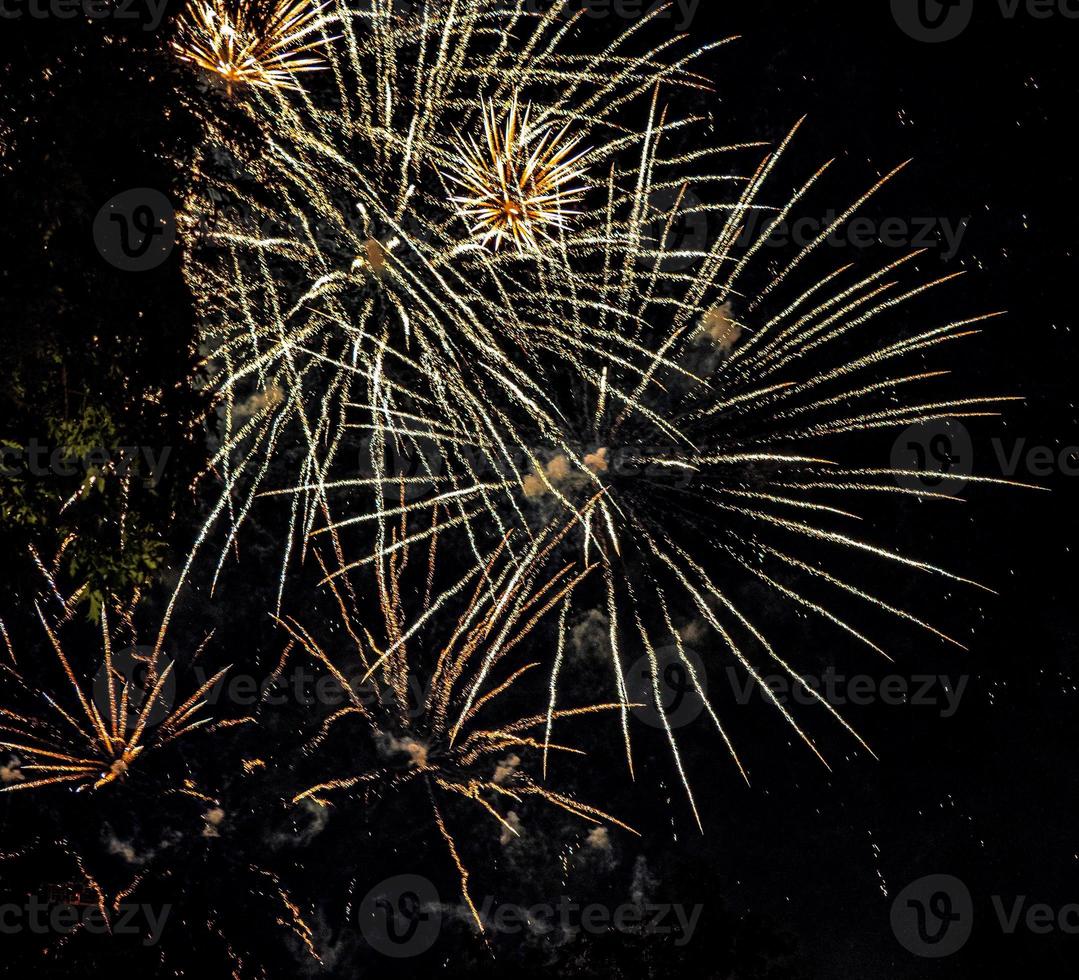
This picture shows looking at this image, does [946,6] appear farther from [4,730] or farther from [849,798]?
[4,730]

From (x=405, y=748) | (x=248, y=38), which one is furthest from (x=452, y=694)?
(x=248, y=38)

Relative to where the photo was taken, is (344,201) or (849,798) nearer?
(344,201)

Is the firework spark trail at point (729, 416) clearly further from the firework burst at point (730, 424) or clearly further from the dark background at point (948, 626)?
the dark background at point (948, 626)

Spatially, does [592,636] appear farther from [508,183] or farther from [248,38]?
[248,38]

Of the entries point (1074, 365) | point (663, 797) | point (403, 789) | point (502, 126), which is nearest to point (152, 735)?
point (403, 789)

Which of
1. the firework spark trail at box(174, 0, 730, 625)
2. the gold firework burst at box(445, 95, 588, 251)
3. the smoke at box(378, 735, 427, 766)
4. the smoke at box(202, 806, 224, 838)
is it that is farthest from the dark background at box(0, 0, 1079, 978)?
the smoke at box(202, 806, 224, 838)

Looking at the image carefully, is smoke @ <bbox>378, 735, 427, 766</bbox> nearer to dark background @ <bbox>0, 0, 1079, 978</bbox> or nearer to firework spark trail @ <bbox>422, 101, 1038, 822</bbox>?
firework spark trail @ <bbox>422, 101, 1038, 822</bbox>
